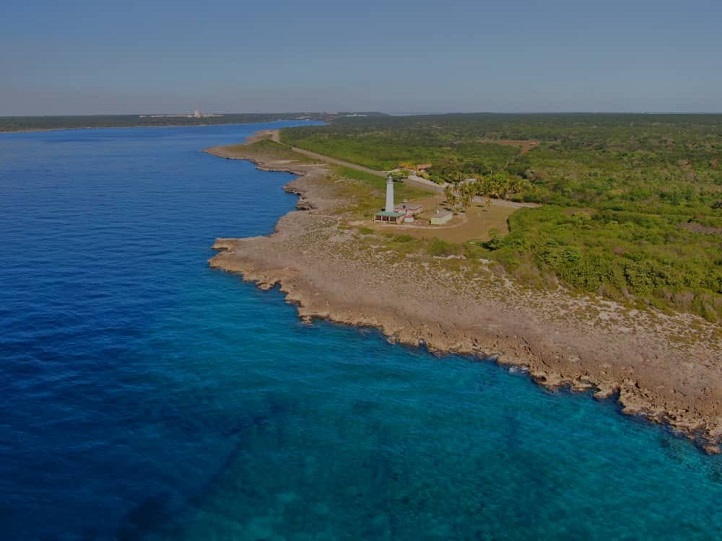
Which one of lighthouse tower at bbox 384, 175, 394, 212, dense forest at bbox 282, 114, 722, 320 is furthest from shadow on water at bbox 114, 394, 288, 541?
lighthouse tower at bbox 384, 175, 394, 212

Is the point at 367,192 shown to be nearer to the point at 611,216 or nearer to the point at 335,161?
the point at 611,216

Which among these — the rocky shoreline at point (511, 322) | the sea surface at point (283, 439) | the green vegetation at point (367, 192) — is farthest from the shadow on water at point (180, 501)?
the green vegetation at point (367, 192)

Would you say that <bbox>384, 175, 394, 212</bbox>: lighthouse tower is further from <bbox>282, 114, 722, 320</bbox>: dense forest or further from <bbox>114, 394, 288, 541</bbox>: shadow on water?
<bbox>114, 394, 288, 541</bbox>: shadow on water

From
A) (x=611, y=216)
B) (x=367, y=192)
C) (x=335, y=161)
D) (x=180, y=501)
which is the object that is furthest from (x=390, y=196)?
(x=335, y=161)

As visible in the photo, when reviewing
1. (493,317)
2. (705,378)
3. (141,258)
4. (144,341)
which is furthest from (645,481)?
(141,258)

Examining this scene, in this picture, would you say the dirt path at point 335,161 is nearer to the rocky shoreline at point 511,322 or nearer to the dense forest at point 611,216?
the dense forest at point 611,216
